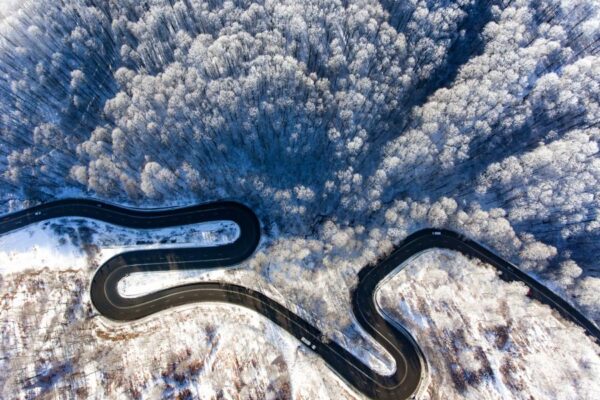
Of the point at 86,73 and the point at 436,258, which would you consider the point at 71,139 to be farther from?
the point at 436,258

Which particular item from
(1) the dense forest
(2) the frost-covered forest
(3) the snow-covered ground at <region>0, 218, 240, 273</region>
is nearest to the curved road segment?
(3) the snow-covered ground at <region>0, 218, 240, 273</region>

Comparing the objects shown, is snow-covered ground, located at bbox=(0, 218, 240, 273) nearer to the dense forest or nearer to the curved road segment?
the curved road segment

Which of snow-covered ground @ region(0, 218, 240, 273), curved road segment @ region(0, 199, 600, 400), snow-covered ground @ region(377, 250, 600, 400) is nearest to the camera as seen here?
snow-covered ground @ region(377, 250, 600, 400)

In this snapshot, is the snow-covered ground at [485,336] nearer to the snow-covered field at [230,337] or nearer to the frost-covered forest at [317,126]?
the snow-covered field at [230,337]

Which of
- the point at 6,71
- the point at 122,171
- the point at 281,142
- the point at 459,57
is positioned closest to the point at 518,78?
the point at 459,57

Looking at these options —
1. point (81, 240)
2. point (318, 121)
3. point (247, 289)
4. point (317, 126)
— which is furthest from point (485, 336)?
point (81, 240)

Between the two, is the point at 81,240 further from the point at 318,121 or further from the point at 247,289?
the point at 318,121
